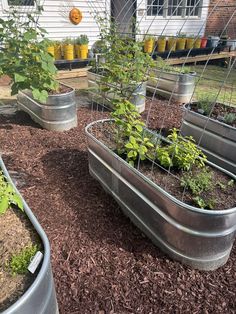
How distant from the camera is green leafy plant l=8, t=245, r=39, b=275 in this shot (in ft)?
4.42

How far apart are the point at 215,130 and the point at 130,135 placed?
1388 mm

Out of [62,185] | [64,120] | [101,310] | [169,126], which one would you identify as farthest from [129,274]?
[169,126]

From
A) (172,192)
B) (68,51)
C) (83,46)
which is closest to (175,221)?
(172,192)

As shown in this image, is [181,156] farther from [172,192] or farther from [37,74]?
[37,74]

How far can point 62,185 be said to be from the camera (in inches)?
117

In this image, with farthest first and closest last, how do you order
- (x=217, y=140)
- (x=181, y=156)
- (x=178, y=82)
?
1. (x=178, y=82)
2. (x=217, y=140)
3. (x=181, y=156)

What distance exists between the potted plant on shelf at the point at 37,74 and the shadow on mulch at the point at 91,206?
2.50 feet

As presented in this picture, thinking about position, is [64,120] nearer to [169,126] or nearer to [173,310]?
[169,126]

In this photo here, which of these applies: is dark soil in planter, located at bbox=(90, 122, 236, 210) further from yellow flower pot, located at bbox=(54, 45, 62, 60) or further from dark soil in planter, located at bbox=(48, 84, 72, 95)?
yellow flower pot, located at bbox=(54, 45, 62, 60)

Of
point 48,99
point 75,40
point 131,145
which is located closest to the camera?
point 131,145

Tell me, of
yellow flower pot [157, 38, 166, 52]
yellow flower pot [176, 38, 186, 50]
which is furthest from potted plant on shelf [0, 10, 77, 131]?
yellow flower pot [176, 38, 186, 50]

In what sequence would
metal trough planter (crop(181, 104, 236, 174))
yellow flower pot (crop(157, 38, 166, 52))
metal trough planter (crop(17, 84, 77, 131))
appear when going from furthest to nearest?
1. yellow flower pot (crop(157, 38, 166, 52))
2. metal trough planter (crop(17, 84, 77, 131))
3. metal trough planter (crop(181, 104, 236, 174))

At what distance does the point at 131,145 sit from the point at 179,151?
426 mm

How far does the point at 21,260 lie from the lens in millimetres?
1381
